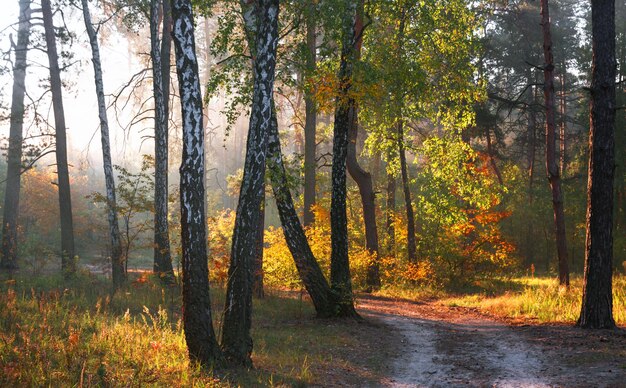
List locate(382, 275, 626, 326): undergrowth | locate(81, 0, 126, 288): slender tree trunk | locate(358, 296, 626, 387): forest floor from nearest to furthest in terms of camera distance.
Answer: locate(358, 296, 626, 387): forest floor
locate(382, 275, 626, 326): undergrowth
locate(81, 0, 126, 288): slender tree trunk

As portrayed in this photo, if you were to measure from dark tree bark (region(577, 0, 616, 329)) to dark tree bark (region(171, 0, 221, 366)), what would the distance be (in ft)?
23.5

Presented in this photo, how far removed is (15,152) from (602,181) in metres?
19.6

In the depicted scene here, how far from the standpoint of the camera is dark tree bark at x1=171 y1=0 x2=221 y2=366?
6.75 m

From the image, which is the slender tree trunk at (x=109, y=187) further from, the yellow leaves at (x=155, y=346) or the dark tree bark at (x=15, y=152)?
the yellow leaves at (x=155, y=346)

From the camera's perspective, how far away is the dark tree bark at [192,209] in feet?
22.2

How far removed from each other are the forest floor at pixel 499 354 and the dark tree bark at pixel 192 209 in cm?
261

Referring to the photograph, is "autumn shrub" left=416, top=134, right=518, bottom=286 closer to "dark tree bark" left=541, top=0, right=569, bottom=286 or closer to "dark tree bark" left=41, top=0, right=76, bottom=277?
"dark tree bark" left=541, top=0, right=569, bottom=286

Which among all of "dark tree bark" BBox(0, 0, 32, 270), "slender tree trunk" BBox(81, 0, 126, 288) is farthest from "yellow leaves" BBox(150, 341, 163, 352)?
"dark tree bark" BBox(0, 0, 32, 270)

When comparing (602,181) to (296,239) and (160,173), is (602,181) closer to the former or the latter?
(296,239)

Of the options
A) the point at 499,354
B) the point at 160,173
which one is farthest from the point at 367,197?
the point at 499,354

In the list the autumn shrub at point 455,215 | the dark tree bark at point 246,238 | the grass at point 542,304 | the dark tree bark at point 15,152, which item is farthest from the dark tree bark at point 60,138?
the grass at point 542,304

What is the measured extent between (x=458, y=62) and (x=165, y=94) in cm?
909

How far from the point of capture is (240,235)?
7352 mm

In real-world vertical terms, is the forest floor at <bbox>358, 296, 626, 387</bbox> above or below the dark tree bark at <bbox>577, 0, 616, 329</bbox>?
below
